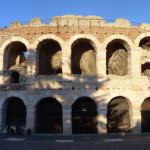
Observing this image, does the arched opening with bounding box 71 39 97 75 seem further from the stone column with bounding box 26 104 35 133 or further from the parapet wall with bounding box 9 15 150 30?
the stone column with bounding box 26 104 35 133

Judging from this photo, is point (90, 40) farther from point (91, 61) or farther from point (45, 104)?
point (45, 104)

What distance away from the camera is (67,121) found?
16.5 metres

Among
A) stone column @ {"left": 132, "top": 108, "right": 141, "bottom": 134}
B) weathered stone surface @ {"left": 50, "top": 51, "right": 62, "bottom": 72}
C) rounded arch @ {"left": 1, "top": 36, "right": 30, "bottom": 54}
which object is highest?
rounded arch @ {"left": 1, "top": 36, "right": 30, "bottom": 54}

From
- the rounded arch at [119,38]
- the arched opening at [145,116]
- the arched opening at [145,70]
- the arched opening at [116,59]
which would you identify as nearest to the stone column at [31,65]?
the rounded arch at [119,38]

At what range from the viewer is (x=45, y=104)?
17.5m

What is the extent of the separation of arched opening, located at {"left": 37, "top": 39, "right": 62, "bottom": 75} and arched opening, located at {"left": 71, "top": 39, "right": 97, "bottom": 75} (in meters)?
1.44

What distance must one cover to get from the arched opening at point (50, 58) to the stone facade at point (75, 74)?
1441 mm

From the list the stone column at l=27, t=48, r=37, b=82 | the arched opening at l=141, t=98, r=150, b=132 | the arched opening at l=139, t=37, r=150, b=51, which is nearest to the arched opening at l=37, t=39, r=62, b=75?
the stone column at l=27, t=48, r=37, b=82

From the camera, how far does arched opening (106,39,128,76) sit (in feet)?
63.3

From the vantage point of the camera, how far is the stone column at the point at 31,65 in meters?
17.3

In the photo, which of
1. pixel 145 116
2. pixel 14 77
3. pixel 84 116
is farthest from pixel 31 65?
pixel 145 116

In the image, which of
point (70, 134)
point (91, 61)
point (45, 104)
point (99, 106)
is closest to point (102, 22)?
point (91, 61)

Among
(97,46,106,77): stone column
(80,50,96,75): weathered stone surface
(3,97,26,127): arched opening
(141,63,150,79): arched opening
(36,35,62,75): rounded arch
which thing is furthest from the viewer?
(141,63,150,79): arched opening

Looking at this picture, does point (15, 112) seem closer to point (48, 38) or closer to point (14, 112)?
point (14, 112)
